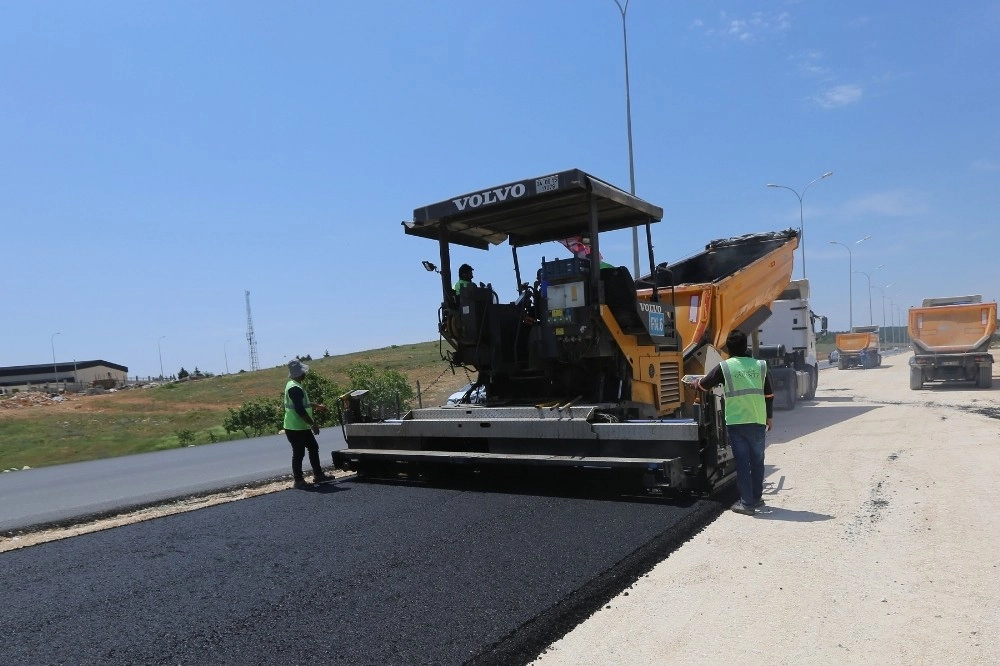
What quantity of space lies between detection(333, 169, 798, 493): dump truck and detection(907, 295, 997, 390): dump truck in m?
13.2

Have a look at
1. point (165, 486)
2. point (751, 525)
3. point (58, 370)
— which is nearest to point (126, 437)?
point (165, 486)

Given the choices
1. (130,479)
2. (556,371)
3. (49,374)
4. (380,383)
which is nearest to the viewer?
(556,371)

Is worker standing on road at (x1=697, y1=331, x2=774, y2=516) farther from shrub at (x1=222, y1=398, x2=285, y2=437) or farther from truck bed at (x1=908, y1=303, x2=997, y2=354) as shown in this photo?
truck bed at (x1=908, y1=303, x2=997, y2=354)

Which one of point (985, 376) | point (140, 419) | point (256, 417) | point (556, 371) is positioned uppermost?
point (556, 371)

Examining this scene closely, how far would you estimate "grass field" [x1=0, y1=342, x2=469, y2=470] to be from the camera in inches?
651

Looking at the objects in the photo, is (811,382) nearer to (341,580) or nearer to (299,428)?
(299,428)

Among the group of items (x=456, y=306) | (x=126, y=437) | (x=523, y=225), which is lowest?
(x=126, y=437)

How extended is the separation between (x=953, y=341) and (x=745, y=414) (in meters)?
15.4

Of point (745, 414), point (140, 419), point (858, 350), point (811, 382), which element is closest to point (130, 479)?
point (745, 414)

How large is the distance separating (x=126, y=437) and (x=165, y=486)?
1553cm

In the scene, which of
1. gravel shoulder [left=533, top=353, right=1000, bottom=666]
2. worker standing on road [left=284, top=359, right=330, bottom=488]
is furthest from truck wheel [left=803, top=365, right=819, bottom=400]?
worker standing on road [left=284, top=359, right=330, bottom=488]

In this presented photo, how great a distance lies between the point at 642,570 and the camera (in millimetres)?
3953

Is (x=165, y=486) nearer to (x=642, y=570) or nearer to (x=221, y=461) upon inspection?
(x=221, y=461)

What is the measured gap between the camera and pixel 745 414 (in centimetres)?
542
